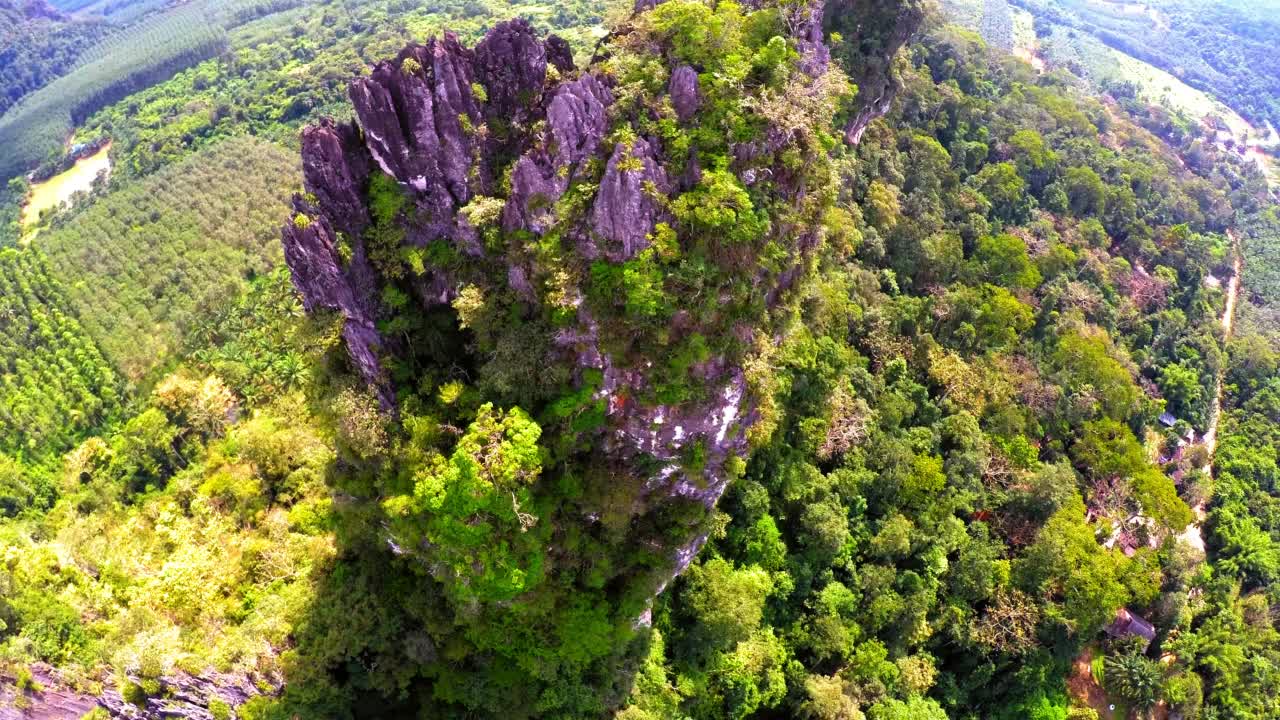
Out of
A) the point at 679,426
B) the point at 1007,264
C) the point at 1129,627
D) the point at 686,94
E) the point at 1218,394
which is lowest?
the point at 1218,394

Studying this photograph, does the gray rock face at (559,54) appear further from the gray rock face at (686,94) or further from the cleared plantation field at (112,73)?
the cleared plantation field at (112,73)

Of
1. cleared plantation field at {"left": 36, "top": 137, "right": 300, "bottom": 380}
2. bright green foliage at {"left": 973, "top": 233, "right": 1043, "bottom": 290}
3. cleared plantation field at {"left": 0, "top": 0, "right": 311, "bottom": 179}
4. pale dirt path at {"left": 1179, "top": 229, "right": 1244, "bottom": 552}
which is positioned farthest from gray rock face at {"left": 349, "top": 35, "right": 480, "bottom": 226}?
cleared plantation field at {"left": 0, "top": 0, "right": 311, "bottom": 179}

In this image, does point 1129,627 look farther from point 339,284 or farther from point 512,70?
point 339,284

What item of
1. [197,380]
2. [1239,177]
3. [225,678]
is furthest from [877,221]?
[1239,177]

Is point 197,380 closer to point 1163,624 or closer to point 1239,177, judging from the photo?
point 1163,624

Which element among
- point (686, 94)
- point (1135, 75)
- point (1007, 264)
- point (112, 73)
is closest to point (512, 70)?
point (686, 94)

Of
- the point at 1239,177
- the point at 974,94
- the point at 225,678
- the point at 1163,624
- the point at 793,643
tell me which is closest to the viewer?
the point at 225,678
